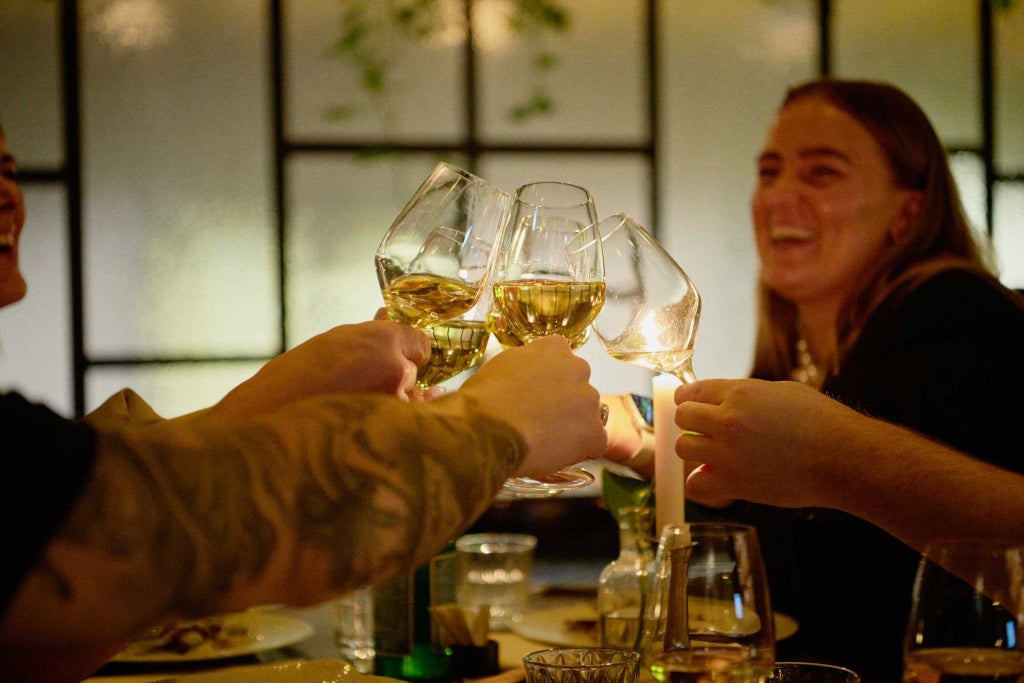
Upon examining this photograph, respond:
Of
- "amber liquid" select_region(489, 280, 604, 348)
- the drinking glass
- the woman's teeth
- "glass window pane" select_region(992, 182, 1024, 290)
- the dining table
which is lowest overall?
the dining table

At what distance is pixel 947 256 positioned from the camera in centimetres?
223

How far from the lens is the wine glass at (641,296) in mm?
1313

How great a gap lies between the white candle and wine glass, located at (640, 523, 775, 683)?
1.19 feet

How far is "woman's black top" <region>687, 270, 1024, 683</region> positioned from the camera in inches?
72.3

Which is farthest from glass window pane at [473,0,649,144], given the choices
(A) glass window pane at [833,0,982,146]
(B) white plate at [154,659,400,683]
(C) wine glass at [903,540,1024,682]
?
(C) wine glass at [903,540,1024,682]

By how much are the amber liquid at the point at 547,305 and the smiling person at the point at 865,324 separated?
172mm

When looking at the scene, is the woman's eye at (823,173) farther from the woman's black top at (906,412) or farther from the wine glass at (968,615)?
the wine glass at (968,615)

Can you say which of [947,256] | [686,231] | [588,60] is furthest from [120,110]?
[947,256]

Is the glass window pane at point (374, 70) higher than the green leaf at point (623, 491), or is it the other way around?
the glass window pane at point (374, 70)

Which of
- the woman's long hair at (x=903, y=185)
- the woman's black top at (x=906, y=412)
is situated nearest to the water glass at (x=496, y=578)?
the woman's black top at (x=906, y=412)

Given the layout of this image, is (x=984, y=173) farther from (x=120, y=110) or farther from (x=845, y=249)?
(x=120, y=110)

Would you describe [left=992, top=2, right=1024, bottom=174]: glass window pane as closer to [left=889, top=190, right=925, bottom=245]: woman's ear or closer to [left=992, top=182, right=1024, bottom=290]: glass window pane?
[left=992, top=182, right=1024, bottom=290]: glass window pane

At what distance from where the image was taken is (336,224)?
3852mm

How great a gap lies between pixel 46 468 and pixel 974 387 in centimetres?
160
